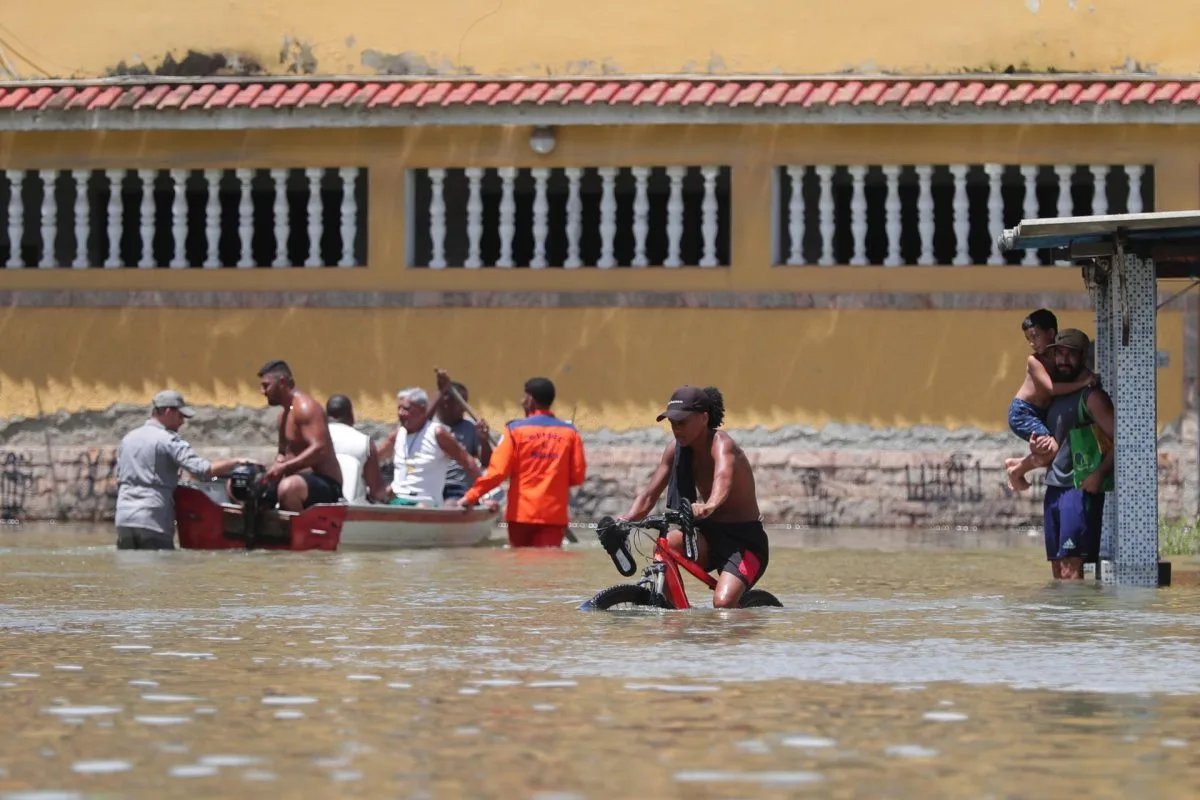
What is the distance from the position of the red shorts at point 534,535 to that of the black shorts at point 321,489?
1.36 m

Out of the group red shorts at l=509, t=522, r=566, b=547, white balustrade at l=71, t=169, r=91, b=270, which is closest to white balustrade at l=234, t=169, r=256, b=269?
white balustrade at l=71, t=169, r=91, b=270

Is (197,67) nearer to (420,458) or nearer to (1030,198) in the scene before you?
(420,458)

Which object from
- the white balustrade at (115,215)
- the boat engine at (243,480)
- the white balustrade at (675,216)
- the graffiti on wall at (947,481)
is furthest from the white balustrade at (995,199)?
the white balustrade at (115,215)

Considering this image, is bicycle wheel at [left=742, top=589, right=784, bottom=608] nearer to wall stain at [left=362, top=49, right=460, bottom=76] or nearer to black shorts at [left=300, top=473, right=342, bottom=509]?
black shorts at [left=300, top=473, right=342, bottom=509]

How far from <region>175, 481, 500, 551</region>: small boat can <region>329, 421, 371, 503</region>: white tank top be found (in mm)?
895

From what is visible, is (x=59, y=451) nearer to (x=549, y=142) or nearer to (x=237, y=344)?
(x=237, y=344)

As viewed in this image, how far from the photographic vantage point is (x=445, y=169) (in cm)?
2236

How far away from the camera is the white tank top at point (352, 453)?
65.8ft

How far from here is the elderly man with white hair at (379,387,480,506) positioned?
1986cm

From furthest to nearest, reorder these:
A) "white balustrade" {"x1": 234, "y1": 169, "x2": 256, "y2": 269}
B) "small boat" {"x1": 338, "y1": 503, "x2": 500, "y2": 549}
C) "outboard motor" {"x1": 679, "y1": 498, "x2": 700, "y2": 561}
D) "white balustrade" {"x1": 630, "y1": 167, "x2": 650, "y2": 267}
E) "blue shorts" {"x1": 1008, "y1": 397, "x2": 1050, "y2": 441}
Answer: "white balustrade" {"x1": 234, "y1": 169, "x2": 256, "y2": 269}, "white balustrade" {"x1": 630, "y1": 167, "x2": 650, "y2": 267}, "small boat" {"x1": 338, "y1": 503, "x2": 500, "y2": 549}, "blue shorts" {"x1": 1008, "y1": 397, "x2": 1050, "y2": 441}, "outboard motor" {"x1": 679, "y1": 498, "x2": 700, "y2": 561}

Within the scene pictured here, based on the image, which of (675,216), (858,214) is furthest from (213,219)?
(858,214)

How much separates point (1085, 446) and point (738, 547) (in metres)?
2.99

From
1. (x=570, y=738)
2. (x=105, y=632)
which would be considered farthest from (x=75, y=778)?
(x=105, y=632)

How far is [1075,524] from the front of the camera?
15.3 meters
